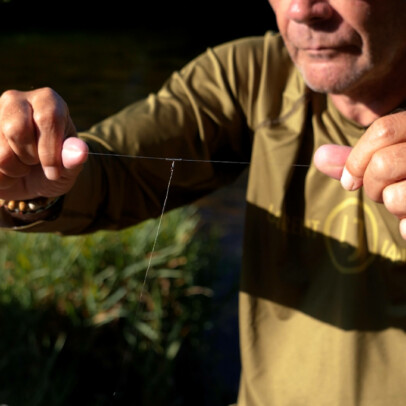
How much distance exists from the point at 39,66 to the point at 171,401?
14.0 feet

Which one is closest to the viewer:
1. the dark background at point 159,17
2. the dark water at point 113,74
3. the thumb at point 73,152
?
the thumb at point 73,152

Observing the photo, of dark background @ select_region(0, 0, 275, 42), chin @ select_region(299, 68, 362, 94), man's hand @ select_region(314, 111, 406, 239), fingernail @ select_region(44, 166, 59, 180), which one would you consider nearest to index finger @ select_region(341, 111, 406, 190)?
man's hand @ select_region(314, 111, 406, 239)

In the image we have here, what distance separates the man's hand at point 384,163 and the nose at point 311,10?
1.33ft

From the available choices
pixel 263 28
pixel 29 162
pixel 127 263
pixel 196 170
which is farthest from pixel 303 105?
pixel 263 28

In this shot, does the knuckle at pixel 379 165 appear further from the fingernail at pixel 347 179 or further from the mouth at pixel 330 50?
the mouth at pixel 330 50

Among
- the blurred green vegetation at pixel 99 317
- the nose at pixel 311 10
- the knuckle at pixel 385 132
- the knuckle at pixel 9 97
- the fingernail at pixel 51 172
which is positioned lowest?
the blurred green vegetation at pixel 99 317

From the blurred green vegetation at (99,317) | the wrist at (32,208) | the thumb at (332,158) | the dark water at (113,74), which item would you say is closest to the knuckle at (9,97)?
the wrist at (32,208)

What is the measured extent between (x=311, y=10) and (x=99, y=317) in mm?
1446

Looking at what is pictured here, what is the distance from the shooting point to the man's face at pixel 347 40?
1.16 metres

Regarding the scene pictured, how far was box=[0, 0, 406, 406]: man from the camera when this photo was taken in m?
1.16

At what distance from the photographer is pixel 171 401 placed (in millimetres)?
2248

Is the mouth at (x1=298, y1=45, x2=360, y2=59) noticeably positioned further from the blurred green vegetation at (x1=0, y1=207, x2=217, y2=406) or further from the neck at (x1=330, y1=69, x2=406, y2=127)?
the blurred green vegetation at (x1=0, y1=207, x2=217, y2=406)

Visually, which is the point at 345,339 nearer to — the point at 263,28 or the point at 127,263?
the point at 127,263

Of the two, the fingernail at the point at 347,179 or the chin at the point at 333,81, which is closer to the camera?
the fingernail at the point at 347,179
